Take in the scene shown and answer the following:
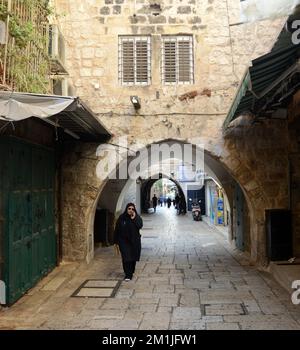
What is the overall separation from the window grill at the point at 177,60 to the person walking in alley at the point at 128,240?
2.88 meters

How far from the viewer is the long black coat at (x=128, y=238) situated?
6805 millimetres

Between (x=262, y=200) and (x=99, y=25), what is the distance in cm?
464

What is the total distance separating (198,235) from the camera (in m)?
13.2

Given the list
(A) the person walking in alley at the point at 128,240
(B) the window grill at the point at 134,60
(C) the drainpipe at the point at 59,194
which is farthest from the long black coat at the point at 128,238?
(B) the window grill at the point at 134,60

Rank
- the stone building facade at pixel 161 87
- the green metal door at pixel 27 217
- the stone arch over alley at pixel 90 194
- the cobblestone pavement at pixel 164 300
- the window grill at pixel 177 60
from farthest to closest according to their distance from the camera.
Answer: the window grill at pixel 177 60, the stone building facade at pixel 161 87, the stone arch over alley at pixel 90 194, the green metal door at pixel 27 217, the cobblestone pavement at pixel 164 300

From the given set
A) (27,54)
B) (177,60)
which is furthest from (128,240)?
(177,60)

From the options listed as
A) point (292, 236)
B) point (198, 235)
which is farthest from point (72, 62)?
point (198, 235)

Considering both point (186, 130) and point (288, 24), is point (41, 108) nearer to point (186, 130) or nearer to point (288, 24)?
point (288, 24)

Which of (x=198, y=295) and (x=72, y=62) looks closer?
(x=198, y=295)

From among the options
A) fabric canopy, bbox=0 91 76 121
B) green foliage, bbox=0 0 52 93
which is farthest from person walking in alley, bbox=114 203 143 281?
fabric canopy, bbox=0 91 76 121

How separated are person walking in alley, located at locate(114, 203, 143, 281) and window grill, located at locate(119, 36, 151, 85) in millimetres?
2754

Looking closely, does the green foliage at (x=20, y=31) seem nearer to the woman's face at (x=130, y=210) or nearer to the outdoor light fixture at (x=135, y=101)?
the outdoor light fixture at (x=135, y=101)

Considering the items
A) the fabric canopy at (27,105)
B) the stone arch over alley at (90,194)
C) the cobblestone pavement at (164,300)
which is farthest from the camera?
the stone arch over alley at (90,194)

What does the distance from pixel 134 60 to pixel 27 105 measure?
4.45m
